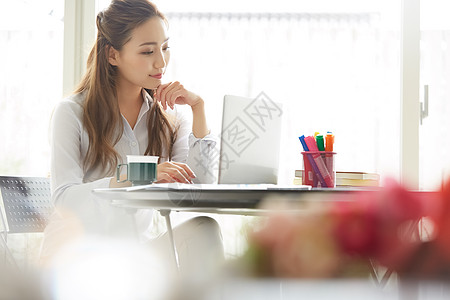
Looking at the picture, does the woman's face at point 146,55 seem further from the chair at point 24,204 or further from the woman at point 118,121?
the chair at point 24,204

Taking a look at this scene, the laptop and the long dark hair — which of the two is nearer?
the laptop

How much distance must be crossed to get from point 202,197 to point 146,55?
45.3 inches

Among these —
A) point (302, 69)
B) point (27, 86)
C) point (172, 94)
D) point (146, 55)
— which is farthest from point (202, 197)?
point (27, 86)

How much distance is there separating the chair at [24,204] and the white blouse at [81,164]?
0.18 metres

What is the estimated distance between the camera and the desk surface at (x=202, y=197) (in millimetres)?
614

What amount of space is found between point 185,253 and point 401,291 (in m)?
1.01

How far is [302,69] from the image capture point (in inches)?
154

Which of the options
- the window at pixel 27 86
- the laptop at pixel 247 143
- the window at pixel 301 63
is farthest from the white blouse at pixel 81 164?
the window at pixel 27 86

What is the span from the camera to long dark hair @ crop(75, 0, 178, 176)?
155 cm

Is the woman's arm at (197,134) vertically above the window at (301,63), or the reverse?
the window at (301,63)

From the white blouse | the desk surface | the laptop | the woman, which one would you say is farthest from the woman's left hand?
the desk surface

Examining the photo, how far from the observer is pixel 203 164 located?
1.65m

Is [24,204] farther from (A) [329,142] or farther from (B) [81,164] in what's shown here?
(A) [329,142]

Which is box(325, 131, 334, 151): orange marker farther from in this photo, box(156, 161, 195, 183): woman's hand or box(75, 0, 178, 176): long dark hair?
box(75, 0, 178, 176): long dark hair
